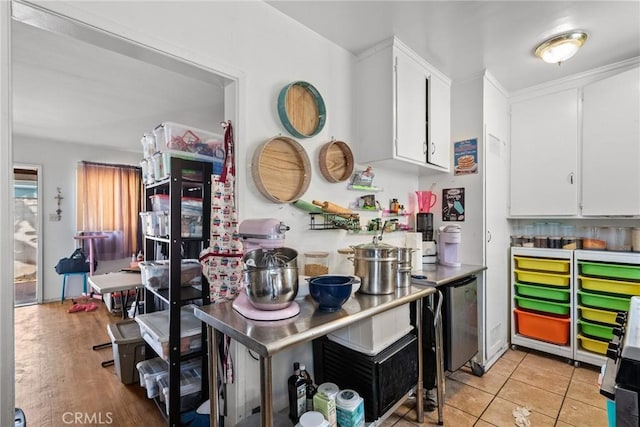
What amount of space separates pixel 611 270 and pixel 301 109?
2.69 m

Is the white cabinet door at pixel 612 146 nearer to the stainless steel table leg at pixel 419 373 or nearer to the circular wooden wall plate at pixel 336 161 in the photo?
the stainless steel table leg at pixel 419 373

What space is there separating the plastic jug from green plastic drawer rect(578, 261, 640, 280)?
1.27 metres

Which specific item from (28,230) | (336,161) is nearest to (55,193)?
(28,230)

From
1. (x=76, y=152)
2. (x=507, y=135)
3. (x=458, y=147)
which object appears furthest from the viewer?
(x=76, y=152)

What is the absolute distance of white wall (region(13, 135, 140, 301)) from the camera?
446 centimetres

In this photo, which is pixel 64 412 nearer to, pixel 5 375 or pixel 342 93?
pixel 5 375

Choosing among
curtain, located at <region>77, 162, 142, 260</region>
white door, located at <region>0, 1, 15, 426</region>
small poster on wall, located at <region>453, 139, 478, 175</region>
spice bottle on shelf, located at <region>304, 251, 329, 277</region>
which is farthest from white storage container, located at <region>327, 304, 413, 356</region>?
curtain, located at <region>77, 162, 142, 260</region>

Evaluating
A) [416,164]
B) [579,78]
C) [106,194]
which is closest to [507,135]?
[579,78]

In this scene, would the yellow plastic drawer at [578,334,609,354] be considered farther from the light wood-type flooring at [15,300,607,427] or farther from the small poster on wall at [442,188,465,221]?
the small poster on wall at [442,188,465,221]

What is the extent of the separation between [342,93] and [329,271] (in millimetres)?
1261

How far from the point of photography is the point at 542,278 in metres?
2.70

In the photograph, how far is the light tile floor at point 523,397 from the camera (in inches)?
73.4

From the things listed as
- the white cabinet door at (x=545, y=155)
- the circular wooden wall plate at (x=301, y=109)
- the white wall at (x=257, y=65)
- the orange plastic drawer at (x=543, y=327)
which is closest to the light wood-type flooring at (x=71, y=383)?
the white wall at (x=257, y=65)

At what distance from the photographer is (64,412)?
201cm
